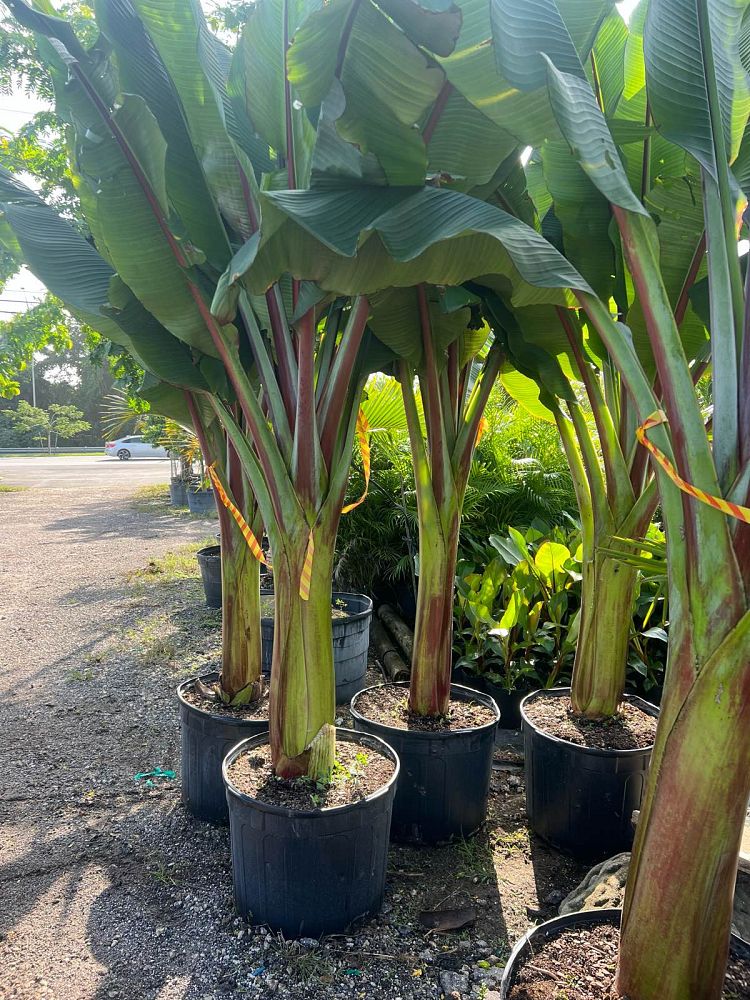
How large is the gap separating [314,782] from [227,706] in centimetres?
77

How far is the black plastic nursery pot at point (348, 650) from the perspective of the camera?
4020mm

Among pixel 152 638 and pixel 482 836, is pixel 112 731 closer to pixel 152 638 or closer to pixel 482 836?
pixel 152 638

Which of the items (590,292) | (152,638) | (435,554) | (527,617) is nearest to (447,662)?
(435,554)

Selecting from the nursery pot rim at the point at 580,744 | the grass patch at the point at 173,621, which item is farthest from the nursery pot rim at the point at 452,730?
the grass patch at the point at 173,621

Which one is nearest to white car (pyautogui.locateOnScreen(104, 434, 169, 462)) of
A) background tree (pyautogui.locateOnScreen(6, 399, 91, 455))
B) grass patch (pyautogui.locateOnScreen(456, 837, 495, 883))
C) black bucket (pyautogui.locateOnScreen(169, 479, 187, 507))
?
background tree (pyautogui.locateOnScreen(6, 399, 91, 455))

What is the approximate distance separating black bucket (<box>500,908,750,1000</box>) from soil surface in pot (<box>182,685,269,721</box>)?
1.42m

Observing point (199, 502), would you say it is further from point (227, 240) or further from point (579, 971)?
point (579, 971)

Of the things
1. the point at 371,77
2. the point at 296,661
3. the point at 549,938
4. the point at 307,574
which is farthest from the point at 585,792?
the point at 371,77

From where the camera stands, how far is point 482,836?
2666 mm

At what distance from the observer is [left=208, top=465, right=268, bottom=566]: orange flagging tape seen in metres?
2.49

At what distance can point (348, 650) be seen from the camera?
162 inches

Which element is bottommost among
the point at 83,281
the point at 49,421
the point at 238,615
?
the point at 238,615

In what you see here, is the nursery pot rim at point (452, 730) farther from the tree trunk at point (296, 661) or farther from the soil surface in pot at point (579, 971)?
the soil surface in pot at point (579, 971)

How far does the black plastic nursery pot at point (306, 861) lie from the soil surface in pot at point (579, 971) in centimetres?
67
